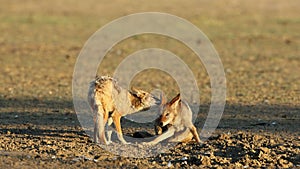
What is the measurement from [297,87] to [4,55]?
8.94 metres

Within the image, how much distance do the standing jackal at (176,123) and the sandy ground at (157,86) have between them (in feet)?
0.56

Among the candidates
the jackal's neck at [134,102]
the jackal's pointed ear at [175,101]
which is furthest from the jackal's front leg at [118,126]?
the jackal's pointed ear at [175,101]

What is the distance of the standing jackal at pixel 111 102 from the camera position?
8453 mm

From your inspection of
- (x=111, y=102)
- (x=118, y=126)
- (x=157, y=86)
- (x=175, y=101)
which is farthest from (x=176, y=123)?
(x=157, y=86)

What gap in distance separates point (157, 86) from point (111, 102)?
5616 mm

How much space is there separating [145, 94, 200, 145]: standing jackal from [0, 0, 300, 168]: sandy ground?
6.8 inches

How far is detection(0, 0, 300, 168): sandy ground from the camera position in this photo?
26.0ft

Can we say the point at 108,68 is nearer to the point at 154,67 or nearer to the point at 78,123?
the point at 154,67

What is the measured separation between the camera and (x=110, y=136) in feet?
28.7

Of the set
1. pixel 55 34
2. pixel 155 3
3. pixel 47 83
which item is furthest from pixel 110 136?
pixel 155 3

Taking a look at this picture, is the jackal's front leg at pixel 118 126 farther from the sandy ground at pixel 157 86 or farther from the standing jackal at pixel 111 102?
the sandy ground at pixel 157 86

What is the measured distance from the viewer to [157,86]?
46.8 feet

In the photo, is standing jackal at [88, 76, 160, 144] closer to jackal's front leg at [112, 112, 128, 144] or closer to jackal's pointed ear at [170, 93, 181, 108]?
jackal's front leg at [112, 112, 128, 144]

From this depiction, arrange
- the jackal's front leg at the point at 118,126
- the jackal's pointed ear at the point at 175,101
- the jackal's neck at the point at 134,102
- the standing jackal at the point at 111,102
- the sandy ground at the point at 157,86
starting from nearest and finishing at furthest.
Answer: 1. the sandy ground at the point at 157,86
2. the standing jackal at the point at 111,102
3. the jackal's front leg at the point at 118,126
4. the jackal's pointed ear at the point at 175,101
5. the jackal's neck at the point at 134,102
